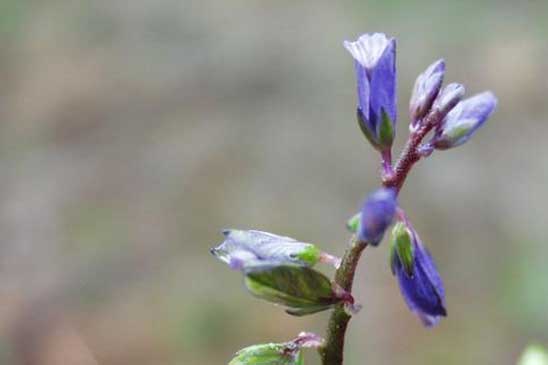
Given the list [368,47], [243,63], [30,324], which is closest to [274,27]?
[243,63]

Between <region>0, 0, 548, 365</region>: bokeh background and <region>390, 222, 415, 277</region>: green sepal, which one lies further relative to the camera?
<region>0, 0, 548, 365</region>: bokeh background

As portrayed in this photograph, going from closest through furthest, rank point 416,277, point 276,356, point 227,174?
point 416,277 → point 276,356 → point 227,174

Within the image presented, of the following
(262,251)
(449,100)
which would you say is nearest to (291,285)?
(262,251)

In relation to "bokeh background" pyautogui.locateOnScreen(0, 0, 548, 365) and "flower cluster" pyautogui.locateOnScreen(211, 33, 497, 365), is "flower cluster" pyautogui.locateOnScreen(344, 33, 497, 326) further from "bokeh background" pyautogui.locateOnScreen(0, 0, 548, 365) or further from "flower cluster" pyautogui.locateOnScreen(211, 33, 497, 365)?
"bokeh background" pyautogui.locateOnScreen(0, 0, 548, 365)

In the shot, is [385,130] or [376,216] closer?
[376,216]

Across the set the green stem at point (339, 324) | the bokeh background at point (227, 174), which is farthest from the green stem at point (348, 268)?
the bokeh background at point (227, 174)

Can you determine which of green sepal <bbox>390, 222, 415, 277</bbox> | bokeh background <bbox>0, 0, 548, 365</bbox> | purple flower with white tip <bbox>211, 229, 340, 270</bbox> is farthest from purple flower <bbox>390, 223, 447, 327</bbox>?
bokeh background <bbox>0, 0, 548, 365</bbox>

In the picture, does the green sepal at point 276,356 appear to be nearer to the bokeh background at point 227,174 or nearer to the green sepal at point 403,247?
the green sepal at point 403,247

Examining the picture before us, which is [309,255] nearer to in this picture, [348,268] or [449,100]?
[348,268]
